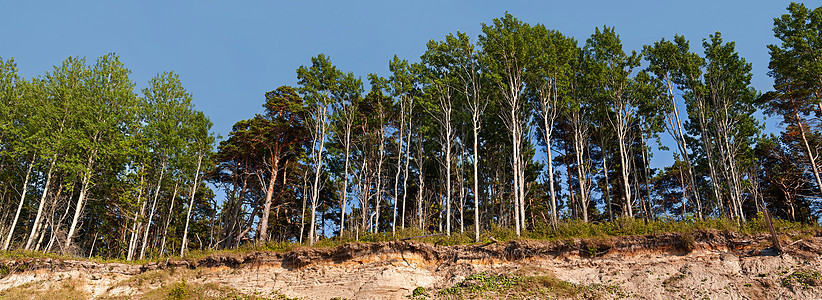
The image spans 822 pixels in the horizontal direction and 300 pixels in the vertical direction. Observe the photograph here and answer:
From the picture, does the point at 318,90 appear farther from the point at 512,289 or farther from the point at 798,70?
the point at 798,70

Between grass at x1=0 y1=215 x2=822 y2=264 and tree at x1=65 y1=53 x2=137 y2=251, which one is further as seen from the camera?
tree at x1=65 y1=53 x2=137 y2=251

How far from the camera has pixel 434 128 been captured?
25.6 metres

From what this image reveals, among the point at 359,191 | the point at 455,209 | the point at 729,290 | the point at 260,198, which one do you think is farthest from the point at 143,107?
the point at 729,290

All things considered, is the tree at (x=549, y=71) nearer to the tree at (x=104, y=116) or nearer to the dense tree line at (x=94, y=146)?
the dense tree line at (x=94, y=146)

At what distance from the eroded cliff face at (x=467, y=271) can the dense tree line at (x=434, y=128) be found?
10.1 feet

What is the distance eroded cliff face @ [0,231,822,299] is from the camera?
12.8 metres

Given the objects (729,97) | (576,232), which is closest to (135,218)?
(576,232)

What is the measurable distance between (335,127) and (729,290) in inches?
768

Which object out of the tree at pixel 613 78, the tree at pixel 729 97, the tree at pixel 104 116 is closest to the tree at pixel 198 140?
the tree at pixel 104 116

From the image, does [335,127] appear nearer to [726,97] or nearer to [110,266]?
[110,266]

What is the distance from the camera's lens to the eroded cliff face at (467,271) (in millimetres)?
12750

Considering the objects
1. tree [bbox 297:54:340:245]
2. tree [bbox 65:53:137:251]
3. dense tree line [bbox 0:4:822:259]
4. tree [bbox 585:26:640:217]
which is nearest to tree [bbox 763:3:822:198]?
dense tree line [bbox 0:4:822:259]

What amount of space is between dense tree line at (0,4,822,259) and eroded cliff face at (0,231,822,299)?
3066 millimetres

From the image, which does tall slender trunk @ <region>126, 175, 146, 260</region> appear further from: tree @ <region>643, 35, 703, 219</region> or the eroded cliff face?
tree @ <region>643, 35, 703, 219</region>
